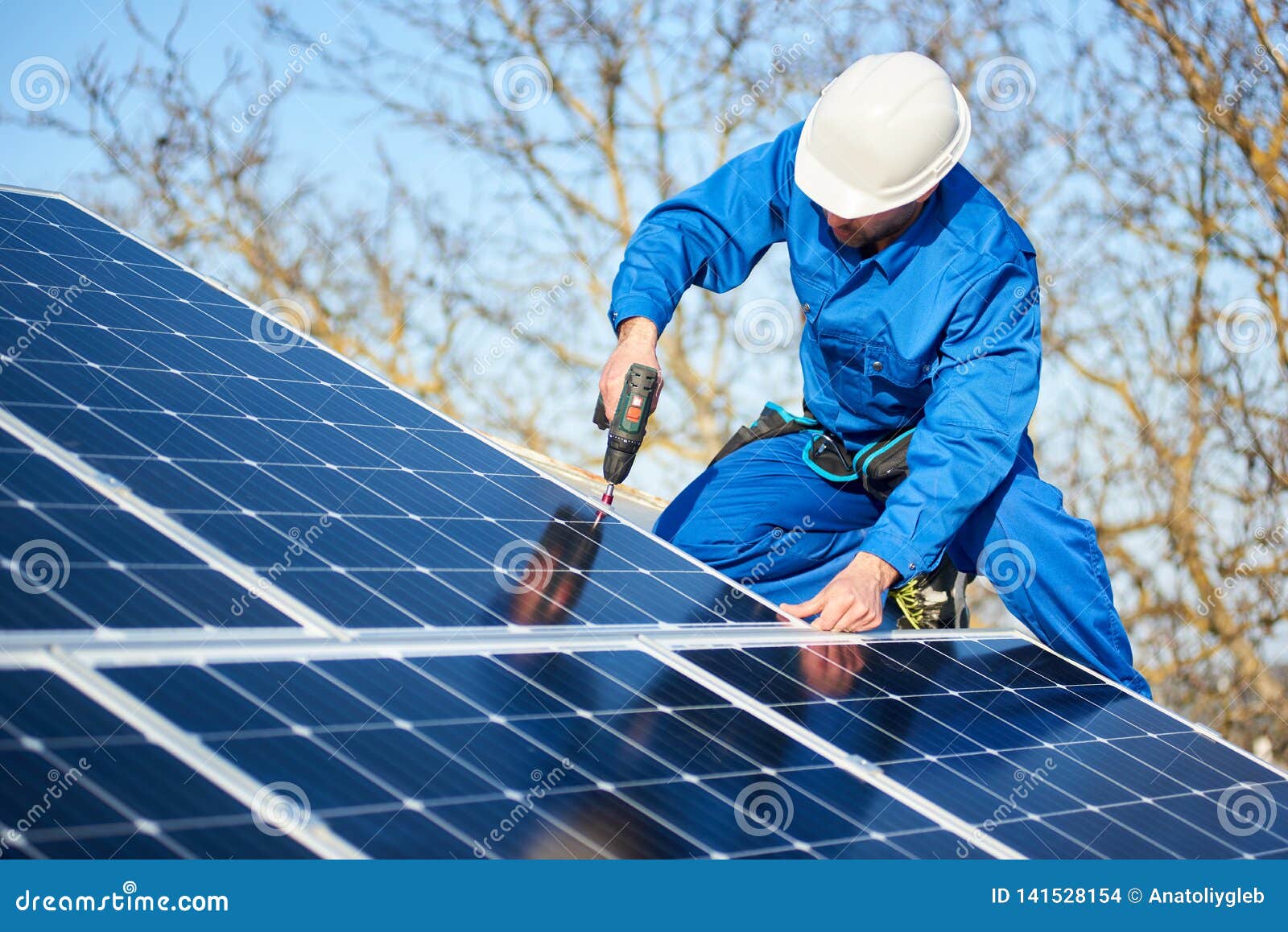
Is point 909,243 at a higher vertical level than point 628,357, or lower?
higher

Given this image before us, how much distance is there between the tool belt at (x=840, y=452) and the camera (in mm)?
5262

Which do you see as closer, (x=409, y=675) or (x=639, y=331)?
(x=409, y=675)

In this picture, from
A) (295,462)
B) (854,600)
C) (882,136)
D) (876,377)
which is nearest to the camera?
(295,462)

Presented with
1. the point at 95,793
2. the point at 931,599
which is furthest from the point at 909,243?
the point at 95,793

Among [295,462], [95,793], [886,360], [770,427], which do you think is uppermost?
[886,360]

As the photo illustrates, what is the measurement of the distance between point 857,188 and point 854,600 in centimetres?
161

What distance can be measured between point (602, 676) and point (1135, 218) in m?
12.1

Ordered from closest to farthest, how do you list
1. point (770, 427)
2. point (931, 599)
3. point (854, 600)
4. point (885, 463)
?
1. point (854, 600)
2. point (885, 463)
3. point (931, 599)
4. point (770, 427)

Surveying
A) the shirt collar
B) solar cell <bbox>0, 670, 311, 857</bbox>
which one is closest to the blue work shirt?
the shirt collar

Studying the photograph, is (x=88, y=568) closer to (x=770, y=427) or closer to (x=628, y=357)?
(x=628, y=357)

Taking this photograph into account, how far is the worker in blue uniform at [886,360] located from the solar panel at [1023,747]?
41 cm

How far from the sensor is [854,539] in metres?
5.58

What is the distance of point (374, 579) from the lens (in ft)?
10.2
